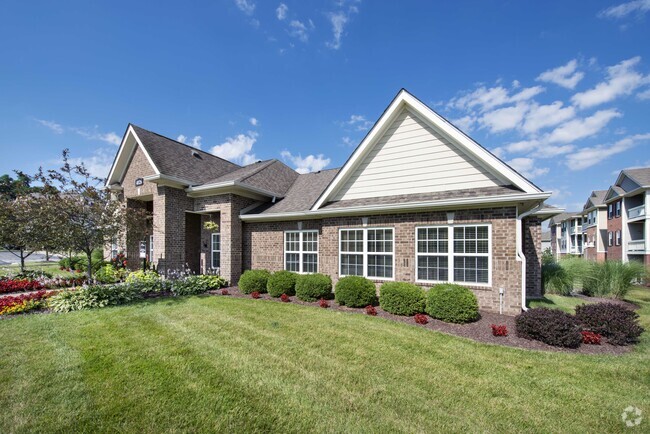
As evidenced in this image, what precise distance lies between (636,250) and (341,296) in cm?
3078

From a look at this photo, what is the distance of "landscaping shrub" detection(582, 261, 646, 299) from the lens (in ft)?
38.1

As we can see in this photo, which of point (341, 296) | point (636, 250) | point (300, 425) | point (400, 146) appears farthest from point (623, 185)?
point (300, 425)

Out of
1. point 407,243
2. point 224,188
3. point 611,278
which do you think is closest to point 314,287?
point 407,243

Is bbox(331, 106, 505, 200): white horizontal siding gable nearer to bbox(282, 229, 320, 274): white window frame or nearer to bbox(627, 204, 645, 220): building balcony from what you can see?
bbox(282, 229, 320, 274): white window frame

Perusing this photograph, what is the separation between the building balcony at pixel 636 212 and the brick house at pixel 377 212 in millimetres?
21586

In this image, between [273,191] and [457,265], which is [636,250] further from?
[273,191]

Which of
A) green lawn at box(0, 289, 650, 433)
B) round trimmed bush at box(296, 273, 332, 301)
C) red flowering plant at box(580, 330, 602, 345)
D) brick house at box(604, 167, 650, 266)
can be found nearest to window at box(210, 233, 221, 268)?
round trimmed bush at box(296, 273, 332, 301)

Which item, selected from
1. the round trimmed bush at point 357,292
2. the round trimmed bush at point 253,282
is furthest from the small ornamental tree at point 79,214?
the round trimmed bush at point 357,292

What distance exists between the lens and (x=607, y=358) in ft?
17.9

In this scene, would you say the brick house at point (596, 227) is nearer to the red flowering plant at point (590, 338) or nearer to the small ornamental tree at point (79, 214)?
the red flowering plant at point (590, 338)

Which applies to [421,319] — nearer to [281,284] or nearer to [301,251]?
[281,284]

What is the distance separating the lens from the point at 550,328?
607cm

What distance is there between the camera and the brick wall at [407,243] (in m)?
7.89

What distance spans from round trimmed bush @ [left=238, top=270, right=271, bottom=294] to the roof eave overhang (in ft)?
13.5
